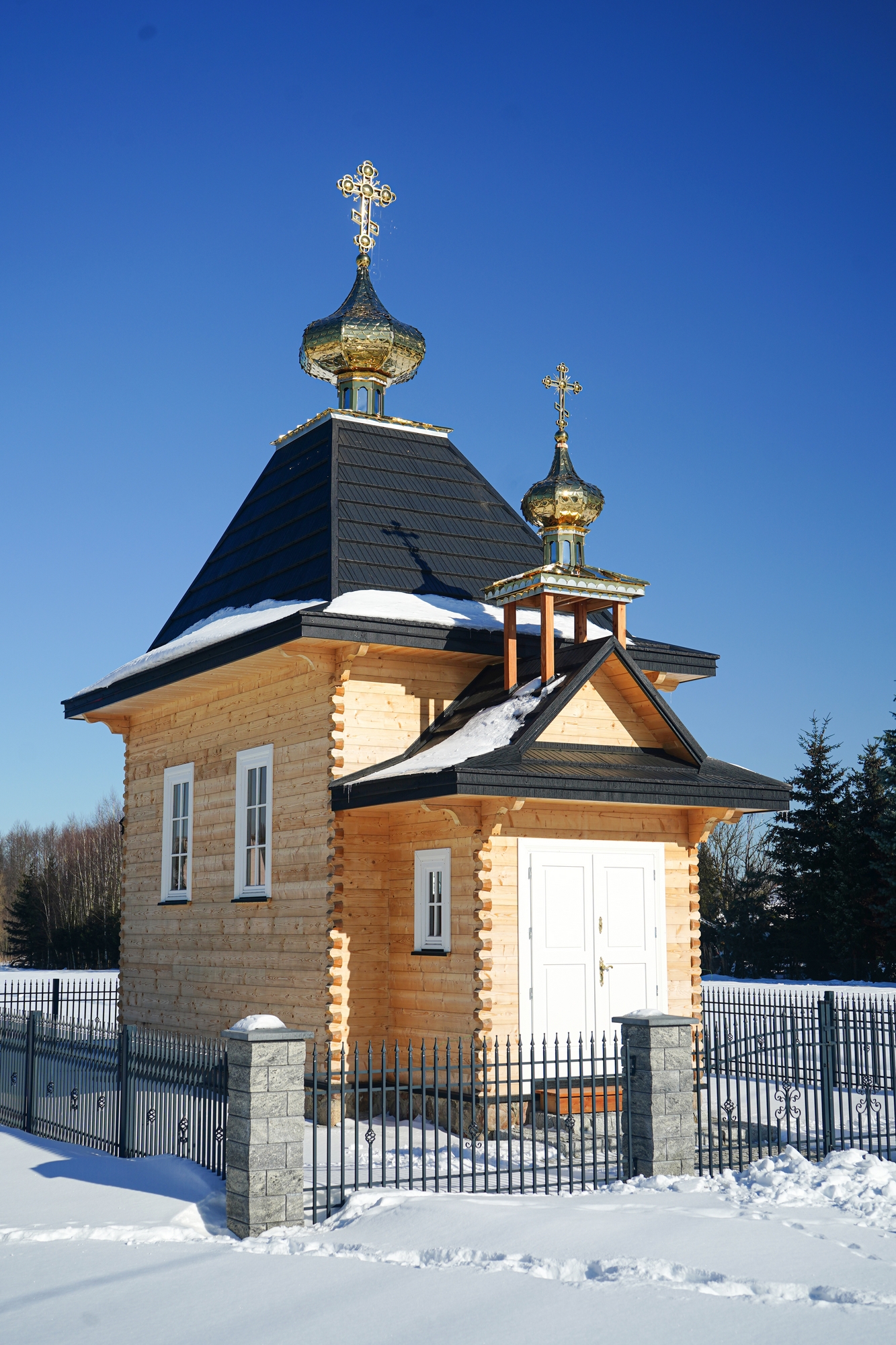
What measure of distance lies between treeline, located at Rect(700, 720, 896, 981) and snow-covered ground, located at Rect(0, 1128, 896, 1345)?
29.4 m

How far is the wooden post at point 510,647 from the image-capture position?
15.3 meters

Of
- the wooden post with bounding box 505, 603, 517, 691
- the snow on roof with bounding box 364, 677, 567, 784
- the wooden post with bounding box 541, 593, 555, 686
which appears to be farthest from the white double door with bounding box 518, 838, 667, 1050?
the wooden post with bounding box 505, 603, 517, 691

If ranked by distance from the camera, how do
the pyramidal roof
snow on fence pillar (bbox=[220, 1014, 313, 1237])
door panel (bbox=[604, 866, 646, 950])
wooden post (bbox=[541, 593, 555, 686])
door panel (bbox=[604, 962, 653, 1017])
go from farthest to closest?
the pyramidal roof, wooden post (bbox=[541, 593, 555, 686]), door panel (bbox=[604, 866, 646, 950]), door panel (bbox=[604, 962, 653, 1017]), snow on fence pillar (bbox=[220, 1014, 313, 1237])

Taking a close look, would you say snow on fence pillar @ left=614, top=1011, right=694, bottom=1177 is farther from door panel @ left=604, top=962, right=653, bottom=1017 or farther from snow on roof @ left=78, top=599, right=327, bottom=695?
snow on roof @ left=78, top=599, right=327, bottom=695

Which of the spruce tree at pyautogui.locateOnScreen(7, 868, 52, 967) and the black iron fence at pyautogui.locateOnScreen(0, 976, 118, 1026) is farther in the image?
the spruce tree at pyautogui.locateOnScreen(7, 868, 52, 967)

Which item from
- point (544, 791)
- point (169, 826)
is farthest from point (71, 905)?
point (544, 791)

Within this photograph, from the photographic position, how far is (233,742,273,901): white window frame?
16406mm

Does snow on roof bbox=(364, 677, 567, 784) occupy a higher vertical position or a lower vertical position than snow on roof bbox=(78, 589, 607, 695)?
lower

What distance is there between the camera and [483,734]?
→ 570 inches

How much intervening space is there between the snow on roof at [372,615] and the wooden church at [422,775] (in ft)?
0.21

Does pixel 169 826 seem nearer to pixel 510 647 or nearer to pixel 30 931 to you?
pixel 510 647

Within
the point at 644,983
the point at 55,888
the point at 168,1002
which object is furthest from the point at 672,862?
the point at 55,888

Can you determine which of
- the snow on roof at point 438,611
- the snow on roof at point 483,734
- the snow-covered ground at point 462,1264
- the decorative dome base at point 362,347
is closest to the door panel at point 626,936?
the snow on roof at point 483,734

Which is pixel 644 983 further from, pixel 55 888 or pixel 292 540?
pixel 55 888
